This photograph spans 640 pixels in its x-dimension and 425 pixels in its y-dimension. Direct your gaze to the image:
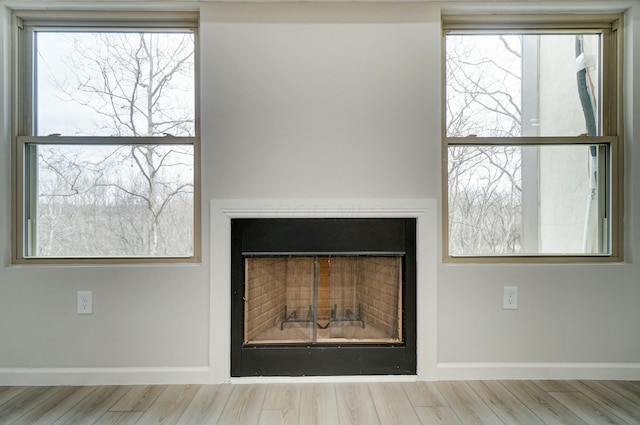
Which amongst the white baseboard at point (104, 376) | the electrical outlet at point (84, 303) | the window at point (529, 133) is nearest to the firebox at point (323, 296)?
the white baseboard at point (104, 376)

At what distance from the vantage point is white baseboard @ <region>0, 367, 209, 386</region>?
7.09 ft

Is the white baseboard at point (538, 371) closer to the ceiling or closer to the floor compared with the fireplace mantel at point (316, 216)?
closer to the floor

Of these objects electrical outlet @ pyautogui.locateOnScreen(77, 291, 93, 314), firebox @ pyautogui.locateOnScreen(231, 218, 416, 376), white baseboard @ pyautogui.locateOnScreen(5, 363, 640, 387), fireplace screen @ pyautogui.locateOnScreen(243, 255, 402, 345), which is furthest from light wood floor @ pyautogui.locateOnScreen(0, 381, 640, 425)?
electrical outlet @ pyautogui.locateOnScreen(77, 291, 93, 314)

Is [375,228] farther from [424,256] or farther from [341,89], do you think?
[341,89]

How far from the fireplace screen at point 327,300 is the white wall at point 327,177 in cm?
28

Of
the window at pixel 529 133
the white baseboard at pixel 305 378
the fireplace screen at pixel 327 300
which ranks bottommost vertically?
the white baseboard at pixel 305 378

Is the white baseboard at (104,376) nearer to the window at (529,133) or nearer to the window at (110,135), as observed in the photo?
the window at (110,135)

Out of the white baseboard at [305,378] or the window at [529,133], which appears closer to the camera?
the white baseboard at [305,378]

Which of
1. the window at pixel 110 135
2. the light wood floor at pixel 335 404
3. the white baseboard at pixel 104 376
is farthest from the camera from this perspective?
the window at pixel 110 135

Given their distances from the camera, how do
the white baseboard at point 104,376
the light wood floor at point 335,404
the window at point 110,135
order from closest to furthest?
the light wood floor at point 335,404, the white baseboard at point 104,376, the window at point 110,135

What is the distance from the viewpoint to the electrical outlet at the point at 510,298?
2217mm

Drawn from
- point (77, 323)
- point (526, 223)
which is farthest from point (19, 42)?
point (526, 223)

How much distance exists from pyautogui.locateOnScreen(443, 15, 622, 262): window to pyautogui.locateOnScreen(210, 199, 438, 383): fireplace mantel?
0.20 metres

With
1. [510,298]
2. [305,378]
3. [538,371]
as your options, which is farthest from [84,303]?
[538,371]
